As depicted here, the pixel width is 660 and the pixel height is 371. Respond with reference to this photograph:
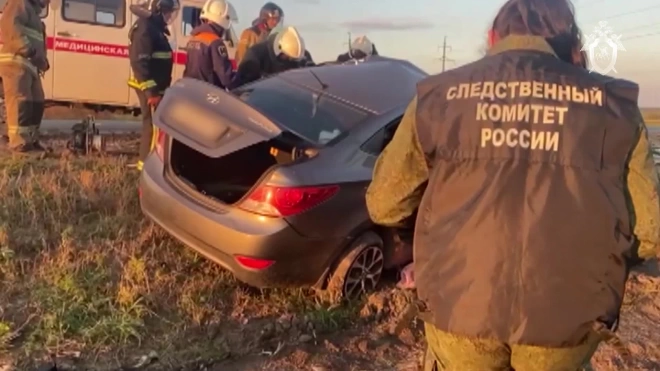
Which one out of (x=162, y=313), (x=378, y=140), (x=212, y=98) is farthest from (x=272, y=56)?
(x=162, y=313)

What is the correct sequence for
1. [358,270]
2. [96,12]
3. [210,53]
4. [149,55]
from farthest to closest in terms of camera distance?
[96,12]
[149,55]
[210,53]
[358,270]

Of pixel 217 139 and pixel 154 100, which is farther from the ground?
pixel 217 139

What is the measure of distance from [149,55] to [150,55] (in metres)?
0.01

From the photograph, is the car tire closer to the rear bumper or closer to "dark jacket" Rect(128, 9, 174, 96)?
the rear bumper

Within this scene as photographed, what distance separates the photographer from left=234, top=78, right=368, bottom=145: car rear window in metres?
4.86

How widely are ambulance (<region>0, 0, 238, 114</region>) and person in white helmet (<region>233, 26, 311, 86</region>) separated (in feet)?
12.7

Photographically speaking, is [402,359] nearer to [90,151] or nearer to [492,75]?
[492,75]

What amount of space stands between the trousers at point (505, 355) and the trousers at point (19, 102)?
7369mm

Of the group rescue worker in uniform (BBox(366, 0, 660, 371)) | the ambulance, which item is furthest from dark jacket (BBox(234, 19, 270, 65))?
rescue worker in uniform (BBox(366, 0, 660, 371))

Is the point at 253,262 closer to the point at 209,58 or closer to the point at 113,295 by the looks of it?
the point at 113,295

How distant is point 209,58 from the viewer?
725cm

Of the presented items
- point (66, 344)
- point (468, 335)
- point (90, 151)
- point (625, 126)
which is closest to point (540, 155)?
point (625, 126)

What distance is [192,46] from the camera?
739 cm

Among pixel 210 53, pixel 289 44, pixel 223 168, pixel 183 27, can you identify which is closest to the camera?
pixel 223 168
